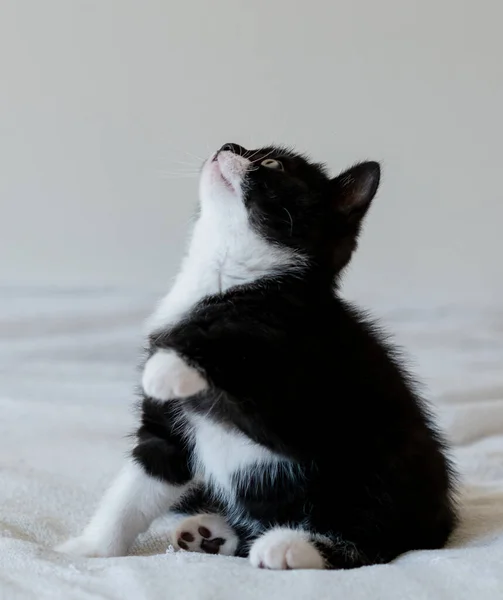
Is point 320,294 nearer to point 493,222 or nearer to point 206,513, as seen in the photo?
point 206,513

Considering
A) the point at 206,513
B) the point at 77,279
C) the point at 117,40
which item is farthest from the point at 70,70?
the point at 206,513

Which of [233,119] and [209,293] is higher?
[233,119]

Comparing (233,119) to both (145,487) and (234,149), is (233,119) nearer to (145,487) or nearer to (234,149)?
(234,149)

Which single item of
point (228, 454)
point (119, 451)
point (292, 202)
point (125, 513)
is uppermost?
point (292, 202)

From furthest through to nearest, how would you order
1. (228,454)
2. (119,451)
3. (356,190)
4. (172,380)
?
1. (119,451)
2. (356,190)
3. (228,454)
4. (172,380)

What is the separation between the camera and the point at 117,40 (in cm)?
227

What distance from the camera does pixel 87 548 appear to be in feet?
3.78

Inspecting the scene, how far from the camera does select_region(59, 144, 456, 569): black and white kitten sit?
1.07 m

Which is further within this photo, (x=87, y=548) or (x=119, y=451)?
(x=119, y=451)

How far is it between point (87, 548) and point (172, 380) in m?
0.32

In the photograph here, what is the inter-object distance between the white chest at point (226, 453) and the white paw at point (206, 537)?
80 millimetres

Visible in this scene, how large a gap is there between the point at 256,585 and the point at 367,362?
372 mm

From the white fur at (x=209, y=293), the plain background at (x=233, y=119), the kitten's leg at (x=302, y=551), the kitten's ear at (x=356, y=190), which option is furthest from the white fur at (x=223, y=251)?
the plain background at (x=233, y=119)

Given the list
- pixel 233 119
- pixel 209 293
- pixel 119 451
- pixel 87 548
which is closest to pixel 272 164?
pixel 209 293
